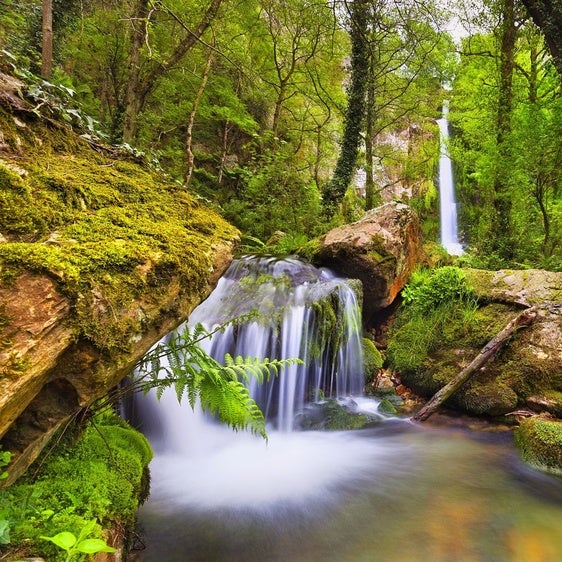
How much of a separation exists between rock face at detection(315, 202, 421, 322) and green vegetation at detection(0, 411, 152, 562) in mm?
5489

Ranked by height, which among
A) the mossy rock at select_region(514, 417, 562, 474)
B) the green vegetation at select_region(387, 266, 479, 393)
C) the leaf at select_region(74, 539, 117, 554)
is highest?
the green vegetation at select_region(387, 266, 479, 393)

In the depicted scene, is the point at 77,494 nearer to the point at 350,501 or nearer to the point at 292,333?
the point at 350,501

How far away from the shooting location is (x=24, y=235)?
1621 millimetres

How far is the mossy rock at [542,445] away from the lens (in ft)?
12.5

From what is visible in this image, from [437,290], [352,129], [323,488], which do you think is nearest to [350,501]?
[323,488]

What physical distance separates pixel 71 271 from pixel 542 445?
16.1ft

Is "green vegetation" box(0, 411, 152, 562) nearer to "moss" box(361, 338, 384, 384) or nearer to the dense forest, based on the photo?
"moss" box(361, 338, 384, 384)

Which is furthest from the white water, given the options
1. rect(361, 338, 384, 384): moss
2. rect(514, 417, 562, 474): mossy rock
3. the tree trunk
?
the tree trunk

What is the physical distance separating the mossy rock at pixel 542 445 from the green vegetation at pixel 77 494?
4084mm

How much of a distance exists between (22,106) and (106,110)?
43.8ft

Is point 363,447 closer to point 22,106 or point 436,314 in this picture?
point 436,314

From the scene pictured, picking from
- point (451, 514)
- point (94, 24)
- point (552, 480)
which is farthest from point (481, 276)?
point (94, 24)

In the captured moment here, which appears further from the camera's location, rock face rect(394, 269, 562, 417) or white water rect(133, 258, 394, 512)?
rock face rect(394, 269, 562, 417)

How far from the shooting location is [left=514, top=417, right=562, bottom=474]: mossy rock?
3.82 metres
